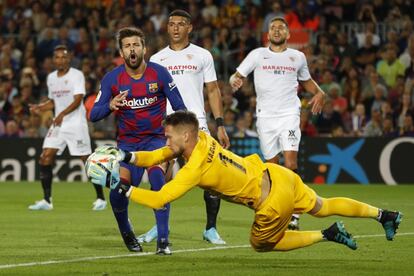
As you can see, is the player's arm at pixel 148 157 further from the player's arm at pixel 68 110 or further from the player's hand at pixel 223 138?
the player's arm at pixel 68 110

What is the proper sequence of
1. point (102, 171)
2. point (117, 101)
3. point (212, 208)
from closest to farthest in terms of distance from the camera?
point (102, 171) < point (117, 101) < point (212, 208)

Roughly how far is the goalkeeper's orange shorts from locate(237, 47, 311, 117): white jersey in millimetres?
4117

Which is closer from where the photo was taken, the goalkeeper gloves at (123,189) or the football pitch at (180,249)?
the goalkeeper gloves at (123,189)

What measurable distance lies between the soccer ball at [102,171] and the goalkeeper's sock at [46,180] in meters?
7.85

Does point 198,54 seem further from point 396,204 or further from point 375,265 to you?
point 396,204

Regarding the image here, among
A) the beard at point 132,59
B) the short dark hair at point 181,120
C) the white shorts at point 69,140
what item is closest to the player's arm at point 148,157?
the short dark hair at point 181,120

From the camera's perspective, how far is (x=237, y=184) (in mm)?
9445

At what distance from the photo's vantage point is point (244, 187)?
31.1 ft

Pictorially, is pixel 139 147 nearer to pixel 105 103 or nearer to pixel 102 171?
pixel 105 103

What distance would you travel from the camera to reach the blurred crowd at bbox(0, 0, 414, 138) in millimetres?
22453

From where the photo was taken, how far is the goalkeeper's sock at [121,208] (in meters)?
10.7

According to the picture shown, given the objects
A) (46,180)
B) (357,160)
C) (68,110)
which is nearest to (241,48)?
(357,160)

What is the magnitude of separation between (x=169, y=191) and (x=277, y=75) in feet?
16.9

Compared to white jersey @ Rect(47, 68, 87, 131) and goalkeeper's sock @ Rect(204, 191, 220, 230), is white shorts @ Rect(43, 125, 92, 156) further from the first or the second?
goalkeeper's sock @ Rect(204, 191, 220, 230)
